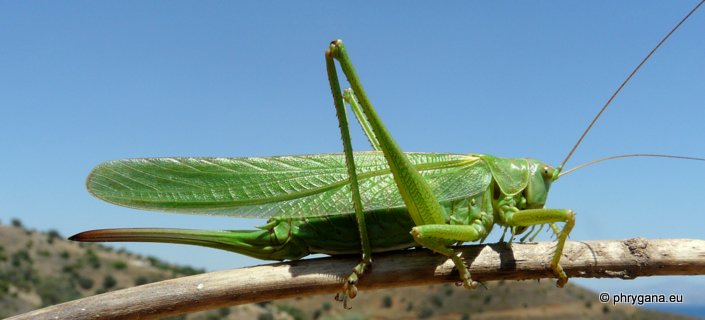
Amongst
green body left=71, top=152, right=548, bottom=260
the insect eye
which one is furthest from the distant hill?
green body left=71, top=152, right=548, bottom=260

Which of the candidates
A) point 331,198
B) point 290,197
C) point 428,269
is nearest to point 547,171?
point 428,269

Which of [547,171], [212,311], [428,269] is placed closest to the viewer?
[428,269]

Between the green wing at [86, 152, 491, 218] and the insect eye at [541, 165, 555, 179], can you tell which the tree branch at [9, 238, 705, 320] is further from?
the insect eye at [541, 165, 555, 179]

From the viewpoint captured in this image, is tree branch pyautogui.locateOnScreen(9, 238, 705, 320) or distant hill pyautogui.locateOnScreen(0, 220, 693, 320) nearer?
Answer: tree branch pyautogui.locateOnScreen(9, 238, 705, 320)

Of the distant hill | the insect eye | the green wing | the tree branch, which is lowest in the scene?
the distant hill

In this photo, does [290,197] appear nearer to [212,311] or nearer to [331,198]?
[331,198]

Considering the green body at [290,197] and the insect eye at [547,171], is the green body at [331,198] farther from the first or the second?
the insect eye at [547,171]

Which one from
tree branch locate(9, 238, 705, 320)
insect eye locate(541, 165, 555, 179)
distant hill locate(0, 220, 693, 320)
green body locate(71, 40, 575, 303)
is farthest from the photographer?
distant hill locate(0, 220, 693, 320)
